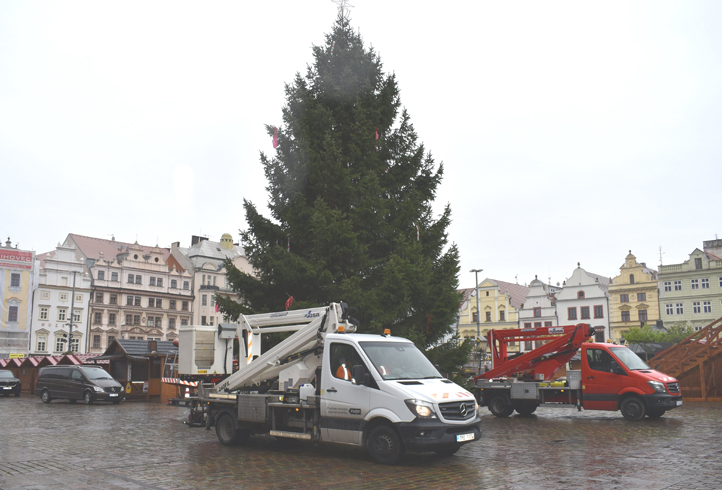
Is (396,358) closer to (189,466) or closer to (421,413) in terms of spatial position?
(421,413)

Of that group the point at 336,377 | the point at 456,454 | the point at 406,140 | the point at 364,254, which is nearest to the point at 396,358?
the point at 336,377

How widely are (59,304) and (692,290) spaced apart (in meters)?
68.7

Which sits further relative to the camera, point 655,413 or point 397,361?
point 655,413

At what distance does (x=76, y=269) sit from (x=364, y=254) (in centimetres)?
6467

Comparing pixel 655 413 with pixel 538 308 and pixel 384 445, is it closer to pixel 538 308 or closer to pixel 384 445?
pixel 384 445

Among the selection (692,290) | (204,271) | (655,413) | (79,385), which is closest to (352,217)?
(655,413)

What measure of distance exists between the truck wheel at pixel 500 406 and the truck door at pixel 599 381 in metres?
2.49

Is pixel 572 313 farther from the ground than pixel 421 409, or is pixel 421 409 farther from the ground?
pixel 572 313

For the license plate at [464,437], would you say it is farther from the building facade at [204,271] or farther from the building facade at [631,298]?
the building facade at [204,271]

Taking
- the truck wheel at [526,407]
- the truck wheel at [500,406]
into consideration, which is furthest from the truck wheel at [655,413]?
the truck wheel at [500,406]

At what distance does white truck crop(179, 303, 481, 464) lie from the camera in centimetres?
1045

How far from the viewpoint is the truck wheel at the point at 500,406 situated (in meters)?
20.4

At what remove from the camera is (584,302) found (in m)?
71.7

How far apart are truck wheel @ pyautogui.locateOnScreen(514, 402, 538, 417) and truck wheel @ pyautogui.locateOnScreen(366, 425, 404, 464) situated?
10815 mm
